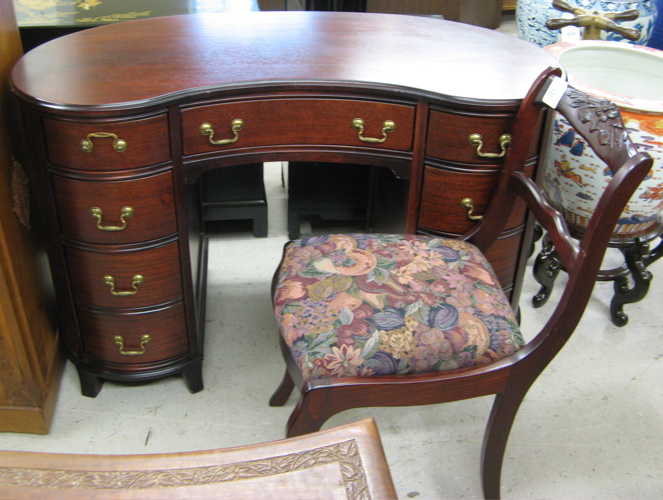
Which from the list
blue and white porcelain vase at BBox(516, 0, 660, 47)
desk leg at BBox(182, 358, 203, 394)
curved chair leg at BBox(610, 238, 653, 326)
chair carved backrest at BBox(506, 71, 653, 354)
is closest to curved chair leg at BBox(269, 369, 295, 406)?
desk leg at BBox(182, 358, 203, 394)

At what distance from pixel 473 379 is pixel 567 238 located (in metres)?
0.33

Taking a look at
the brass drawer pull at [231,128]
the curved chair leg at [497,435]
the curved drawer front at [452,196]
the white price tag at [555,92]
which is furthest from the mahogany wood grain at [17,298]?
the white price tag at [555,92]

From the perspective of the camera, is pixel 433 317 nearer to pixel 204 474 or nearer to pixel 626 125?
pixel 204 474

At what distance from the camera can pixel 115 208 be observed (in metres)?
1.47

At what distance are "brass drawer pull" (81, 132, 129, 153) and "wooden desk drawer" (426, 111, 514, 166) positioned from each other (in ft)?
2.23

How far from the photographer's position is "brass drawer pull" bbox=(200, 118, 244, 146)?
1.47m

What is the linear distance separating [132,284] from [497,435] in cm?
91

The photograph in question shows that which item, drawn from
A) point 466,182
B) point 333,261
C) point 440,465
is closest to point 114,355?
point 333,261

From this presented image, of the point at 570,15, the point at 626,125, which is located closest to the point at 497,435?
the point at 626,125

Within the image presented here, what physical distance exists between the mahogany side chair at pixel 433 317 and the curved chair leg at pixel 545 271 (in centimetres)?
73

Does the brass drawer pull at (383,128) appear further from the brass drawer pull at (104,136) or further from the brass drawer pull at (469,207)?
the brass drawer pull at (104,136)

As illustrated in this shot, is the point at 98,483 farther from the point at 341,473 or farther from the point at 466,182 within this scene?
the point at 466,182

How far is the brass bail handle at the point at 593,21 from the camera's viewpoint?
2027 mm

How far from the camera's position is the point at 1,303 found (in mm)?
1491
